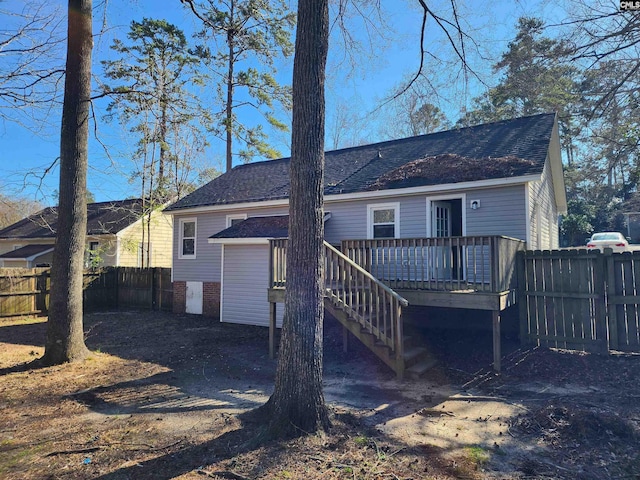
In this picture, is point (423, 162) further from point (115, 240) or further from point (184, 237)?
point (115, 240)

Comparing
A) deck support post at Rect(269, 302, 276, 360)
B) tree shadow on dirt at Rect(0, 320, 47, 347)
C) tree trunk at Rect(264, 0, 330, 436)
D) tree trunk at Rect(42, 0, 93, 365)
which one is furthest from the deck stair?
tree shadow on dirt at Rect(0, 320, 47, 347)

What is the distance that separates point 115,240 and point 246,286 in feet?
39.5

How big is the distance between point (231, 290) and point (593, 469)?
10.4 metres

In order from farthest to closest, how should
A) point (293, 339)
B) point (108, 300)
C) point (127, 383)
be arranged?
point (108, 300) < point (127, 383) < point (293, 339)

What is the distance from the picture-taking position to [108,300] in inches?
640

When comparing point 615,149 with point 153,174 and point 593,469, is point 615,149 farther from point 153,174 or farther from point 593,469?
point 153,174

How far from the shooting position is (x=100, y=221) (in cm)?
2231

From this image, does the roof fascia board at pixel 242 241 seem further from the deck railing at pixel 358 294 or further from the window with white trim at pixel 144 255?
the window with white trim at pixel 144 255

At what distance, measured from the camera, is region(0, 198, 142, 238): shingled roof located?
68.6ft

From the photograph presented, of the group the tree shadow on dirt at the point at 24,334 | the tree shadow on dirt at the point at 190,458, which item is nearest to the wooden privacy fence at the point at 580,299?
the tree shadow on dirt at the point at 190,458

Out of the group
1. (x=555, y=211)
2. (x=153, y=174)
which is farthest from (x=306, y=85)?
(x=153, y=174)

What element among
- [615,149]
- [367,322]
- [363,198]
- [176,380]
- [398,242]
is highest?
[615,149]

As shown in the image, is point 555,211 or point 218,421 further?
point 555,211

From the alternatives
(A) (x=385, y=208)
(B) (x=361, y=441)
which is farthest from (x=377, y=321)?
(A) (x=385, y=208)
